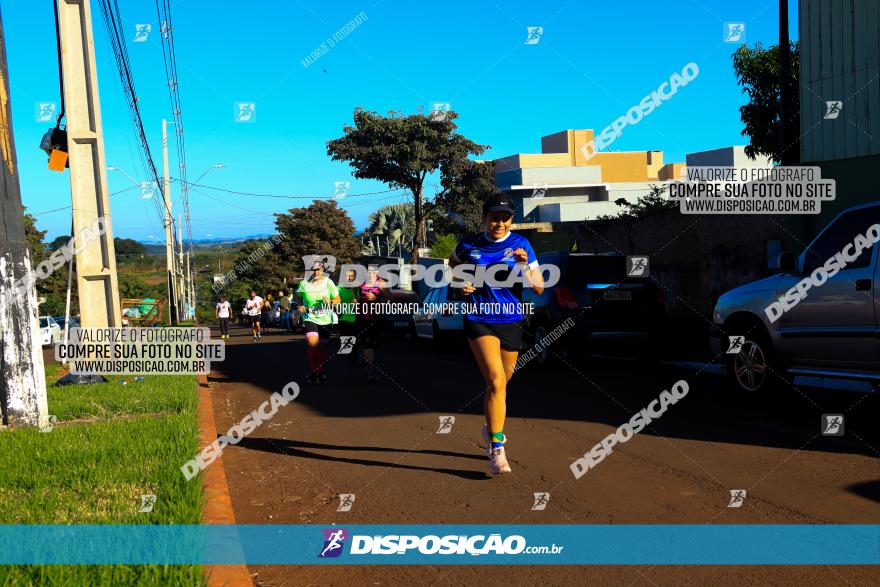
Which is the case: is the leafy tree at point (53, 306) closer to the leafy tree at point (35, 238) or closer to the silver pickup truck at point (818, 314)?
the leafy tree at point (35, 238)

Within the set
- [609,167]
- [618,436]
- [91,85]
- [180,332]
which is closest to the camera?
[618,436]

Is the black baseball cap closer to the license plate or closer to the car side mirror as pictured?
the car side mirror

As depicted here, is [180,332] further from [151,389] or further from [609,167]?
[609,167]

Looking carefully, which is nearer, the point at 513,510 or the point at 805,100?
the point at 513,510

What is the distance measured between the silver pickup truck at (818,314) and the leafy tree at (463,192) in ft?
89.5

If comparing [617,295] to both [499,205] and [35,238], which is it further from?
[35,238]

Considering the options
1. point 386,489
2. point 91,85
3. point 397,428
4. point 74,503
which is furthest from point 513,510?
point 91,85

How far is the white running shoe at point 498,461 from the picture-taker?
6086 millimetres

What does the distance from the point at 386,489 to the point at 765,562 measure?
2.61 m

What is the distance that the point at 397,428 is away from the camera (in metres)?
8.32

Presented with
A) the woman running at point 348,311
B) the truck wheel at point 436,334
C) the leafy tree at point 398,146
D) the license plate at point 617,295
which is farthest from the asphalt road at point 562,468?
the leafy tree at point 398,146

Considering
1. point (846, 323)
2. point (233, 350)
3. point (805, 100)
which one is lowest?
point (233, 350)

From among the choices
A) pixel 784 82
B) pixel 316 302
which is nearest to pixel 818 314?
pixel 316 302

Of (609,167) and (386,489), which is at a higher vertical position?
(609,167)
